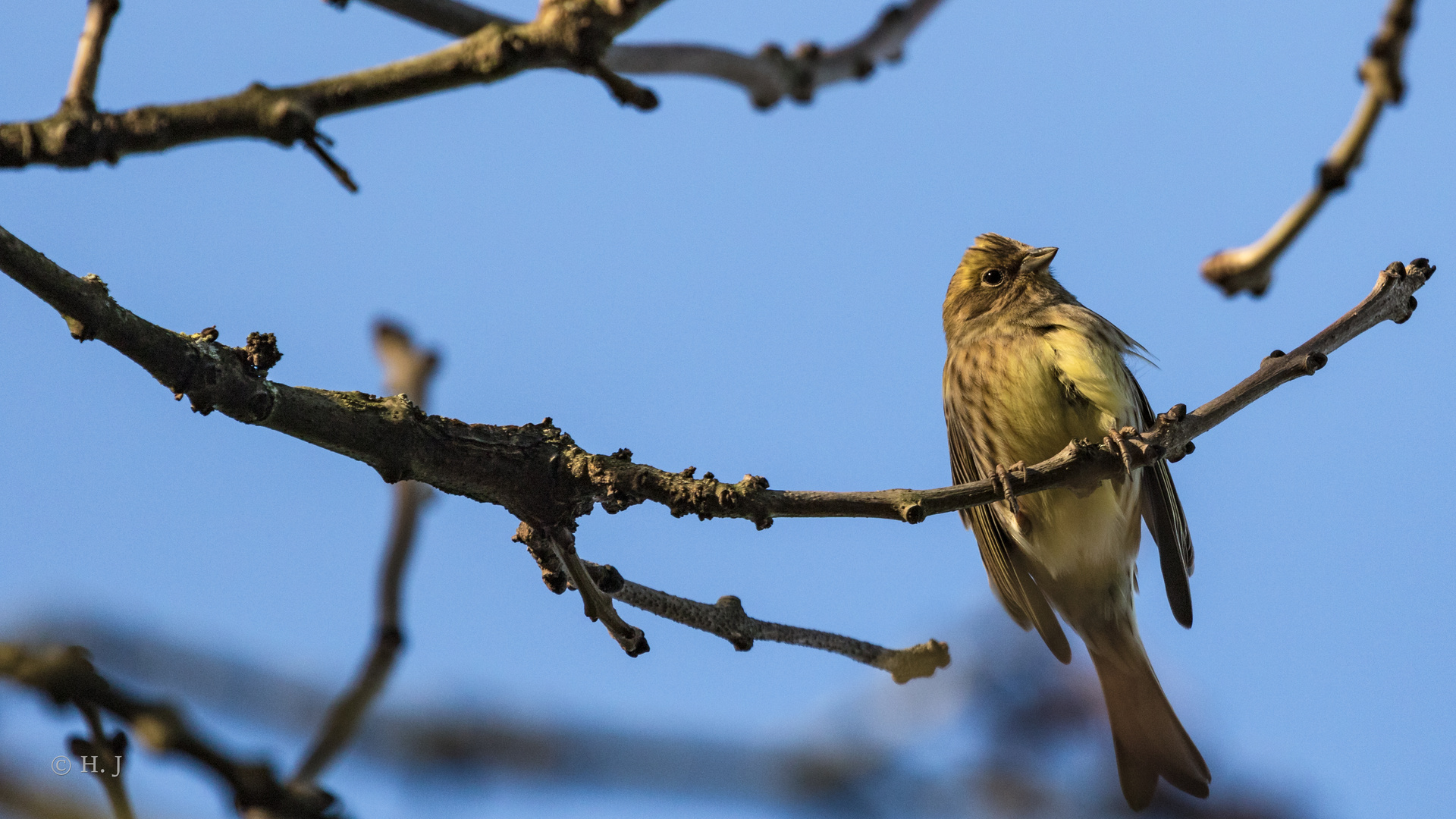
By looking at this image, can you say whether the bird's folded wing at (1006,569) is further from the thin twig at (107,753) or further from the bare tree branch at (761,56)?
the thin twig at (107,753)

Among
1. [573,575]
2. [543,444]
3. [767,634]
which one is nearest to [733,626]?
[767,634]

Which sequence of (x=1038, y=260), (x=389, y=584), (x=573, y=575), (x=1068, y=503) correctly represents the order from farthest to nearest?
(x=1038, y=260), (x=1068, y=503), (x=573, y=575), (x=389, y=584)

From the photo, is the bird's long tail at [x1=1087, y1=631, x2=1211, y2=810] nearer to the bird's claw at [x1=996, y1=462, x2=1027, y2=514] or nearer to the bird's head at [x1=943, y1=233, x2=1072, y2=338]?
the bird's claw at [x1=996, y1=462, x2=1027, y2=514]

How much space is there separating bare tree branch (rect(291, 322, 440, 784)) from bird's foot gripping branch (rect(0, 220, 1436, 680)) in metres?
0.14

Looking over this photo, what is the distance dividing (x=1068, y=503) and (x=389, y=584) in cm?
372

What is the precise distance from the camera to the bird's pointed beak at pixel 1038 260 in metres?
6.21

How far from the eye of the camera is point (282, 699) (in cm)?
190

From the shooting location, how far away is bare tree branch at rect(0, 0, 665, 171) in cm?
182

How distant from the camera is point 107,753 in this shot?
58.0 inches

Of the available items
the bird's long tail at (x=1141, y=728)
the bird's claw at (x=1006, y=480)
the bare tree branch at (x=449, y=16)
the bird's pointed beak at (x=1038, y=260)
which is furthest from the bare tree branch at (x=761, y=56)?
the bird's pointed beak at (x=1038, y=260)

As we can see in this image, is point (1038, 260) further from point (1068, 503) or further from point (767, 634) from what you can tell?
point (767, 634)

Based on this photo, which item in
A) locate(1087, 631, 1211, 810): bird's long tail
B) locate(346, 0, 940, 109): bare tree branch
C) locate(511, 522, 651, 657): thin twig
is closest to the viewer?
locate(346, 0, 940, 109): bare tree branch

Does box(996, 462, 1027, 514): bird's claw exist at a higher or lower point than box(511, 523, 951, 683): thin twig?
higher

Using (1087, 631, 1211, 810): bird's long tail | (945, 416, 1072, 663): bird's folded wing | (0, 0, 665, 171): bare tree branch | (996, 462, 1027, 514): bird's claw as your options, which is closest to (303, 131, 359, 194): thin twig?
(0, 0, 665, 171): bare tree branch
